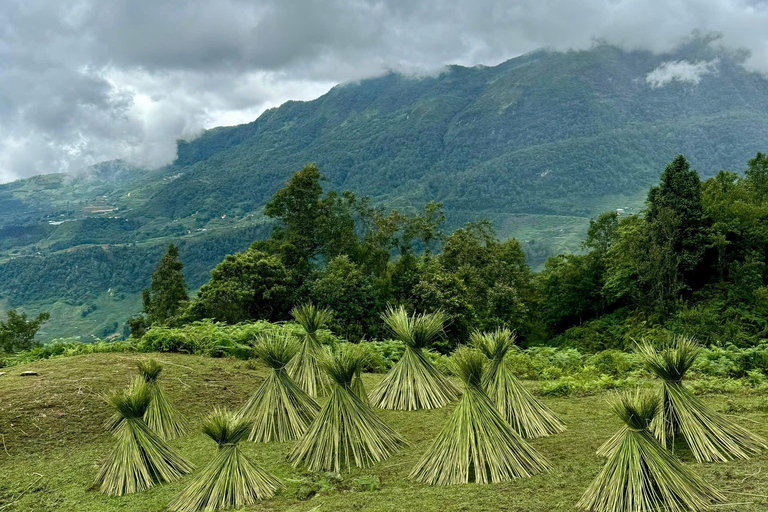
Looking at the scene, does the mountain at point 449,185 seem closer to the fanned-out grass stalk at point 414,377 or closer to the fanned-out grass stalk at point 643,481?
the fanned-out grass stalk at point 414,377

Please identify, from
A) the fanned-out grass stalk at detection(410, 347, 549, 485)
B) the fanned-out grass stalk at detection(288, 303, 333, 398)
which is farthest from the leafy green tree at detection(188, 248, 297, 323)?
the fanned-out grass stalk at detection(410, 347, 549, 485)

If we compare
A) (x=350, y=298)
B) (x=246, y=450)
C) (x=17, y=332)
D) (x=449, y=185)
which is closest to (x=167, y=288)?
(x=17, y=332)

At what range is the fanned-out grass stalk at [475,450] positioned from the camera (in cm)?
364

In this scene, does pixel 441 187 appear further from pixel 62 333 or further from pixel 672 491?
pixel 672 491

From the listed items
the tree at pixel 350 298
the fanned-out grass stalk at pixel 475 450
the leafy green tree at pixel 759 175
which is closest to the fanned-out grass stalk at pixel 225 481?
the fanned-out grass stalk at pixel 475 450

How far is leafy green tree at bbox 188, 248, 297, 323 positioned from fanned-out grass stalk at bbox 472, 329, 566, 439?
13056 millimetres

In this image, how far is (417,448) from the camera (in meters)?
4.43

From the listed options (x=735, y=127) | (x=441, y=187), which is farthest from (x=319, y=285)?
(x=735, y=127)

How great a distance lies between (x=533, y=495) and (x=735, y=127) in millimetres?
199027

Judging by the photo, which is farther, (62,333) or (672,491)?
(62,333)

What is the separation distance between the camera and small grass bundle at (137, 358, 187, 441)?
16.3 ft

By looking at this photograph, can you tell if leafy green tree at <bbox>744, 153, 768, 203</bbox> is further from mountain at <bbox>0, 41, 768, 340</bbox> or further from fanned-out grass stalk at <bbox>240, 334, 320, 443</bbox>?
mountain at <bbox>0, 41, 768, 340</bbox>

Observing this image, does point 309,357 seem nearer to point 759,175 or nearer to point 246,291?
point 246,291

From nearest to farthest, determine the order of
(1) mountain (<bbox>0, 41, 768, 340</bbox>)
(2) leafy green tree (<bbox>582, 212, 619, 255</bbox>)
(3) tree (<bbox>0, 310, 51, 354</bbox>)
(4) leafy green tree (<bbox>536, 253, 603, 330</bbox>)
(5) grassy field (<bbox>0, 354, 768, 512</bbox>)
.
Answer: (5) grassy field (<bbox>0, 354, 768, 512</bbox>) → (3) tree (<bbox>0, 310, 51, 354</bbox>) → (4) leafy green tree (<bbox>536, 253, 603, 330</bbox>) → (2) leafy green tree (<bbox>582, 212, 619, 255</bbox>) → (1) mountain (<bbox>0, 41, 768, 340</bbox>)
